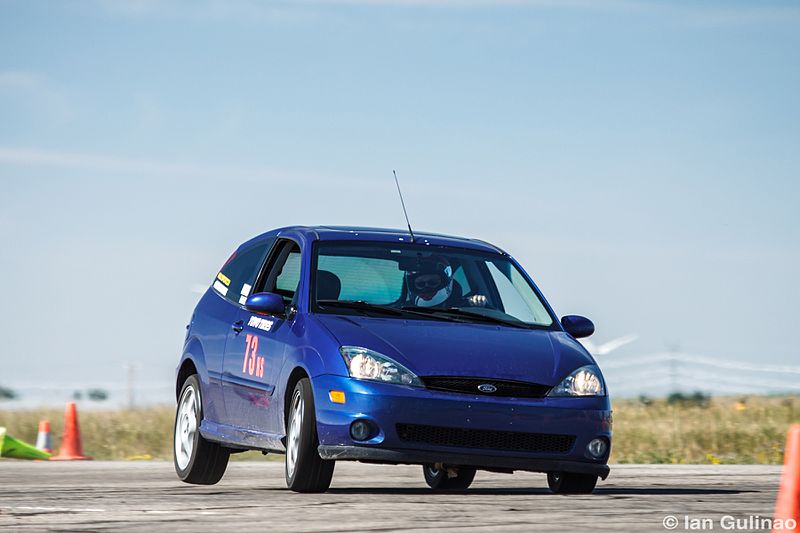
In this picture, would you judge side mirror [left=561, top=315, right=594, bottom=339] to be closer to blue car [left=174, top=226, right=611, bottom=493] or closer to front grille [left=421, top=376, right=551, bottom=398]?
blue car [left=174, top=226, right=611, bottom=493]

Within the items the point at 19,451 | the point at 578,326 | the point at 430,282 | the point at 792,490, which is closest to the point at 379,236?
the point at 430,282

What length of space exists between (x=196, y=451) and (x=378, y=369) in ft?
8.96

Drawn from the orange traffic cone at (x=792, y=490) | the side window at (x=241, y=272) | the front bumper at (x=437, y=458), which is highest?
the side window at (x=241, y=272)

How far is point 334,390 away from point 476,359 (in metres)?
0.91

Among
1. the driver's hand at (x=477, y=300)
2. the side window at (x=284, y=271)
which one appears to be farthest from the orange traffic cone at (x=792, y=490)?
the side window at (x=284, y=271)

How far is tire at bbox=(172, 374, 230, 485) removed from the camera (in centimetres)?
1211

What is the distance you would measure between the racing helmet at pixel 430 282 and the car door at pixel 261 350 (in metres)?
0.81

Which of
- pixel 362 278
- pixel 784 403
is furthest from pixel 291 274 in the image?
pixel 784 403

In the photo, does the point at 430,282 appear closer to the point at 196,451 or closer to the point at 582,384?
the point at 582,384

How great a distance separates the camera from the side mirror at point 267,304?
1069 cm

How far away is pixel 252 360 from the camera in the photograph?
1120 centimetres

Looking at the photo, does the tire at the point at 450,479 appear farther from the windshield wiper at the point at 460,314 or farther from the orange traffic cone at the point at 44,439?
the orange traffic cone at the point at 44,439

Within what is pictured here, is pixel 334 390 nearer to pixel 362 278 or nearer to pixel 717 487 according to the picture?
pixel 362 278

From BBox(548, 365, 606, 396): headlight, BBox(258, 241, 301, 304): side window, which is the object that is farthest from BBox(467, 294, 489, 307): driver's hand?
BBox(258, 241, 301, 304): side window
